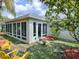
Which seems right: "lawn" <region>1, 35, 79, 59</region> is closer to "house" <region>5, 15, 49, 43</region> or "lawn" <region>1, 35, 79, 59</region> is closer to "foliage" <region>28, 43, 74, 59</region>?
"foliage" <region>28, 43, 74, 59</region>

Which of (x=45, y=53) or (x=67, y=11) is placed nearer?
(x=67, y=11)

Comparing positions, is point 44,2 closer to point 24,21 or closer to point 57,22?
point 57,22

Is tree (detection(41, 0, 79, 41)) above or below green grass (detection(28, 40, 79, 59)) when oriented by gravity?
above

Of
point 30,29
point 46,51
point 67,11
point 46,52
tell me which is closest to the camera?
point 67,11

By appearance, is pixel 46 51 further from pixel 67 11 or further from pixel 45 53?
pixel 67 11

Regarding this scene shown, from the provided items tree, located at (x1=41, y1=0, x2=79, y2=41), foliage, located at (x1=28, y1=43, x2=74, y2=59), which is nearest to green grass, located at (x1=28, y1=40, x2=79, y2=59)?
foliage, located at (x1=28, y1=43, x2=74, y2=59)

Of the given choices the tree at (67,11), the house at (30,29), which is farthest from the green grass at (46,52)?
the house at (30,29)

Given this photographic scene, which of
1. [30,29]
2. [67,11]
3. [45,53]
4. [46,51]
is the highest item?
[67,11]

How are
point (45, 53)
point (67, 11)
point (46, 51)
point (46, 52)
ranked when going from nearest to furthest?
point (67, 11) < point (45, 53) < point (46, 52) < point (46, 51)

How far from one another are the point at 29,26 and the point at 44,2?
915cm

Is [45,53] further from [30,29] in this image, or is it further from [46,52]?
[30,29]

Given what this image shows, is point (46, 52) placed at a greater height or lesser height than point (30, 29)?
lesser

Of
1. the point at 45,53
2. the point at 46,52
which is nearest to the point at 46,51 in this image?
the point at 46,52

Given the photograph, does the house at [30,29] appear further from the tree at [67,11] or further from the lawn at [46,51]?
the tree at [67,11]
